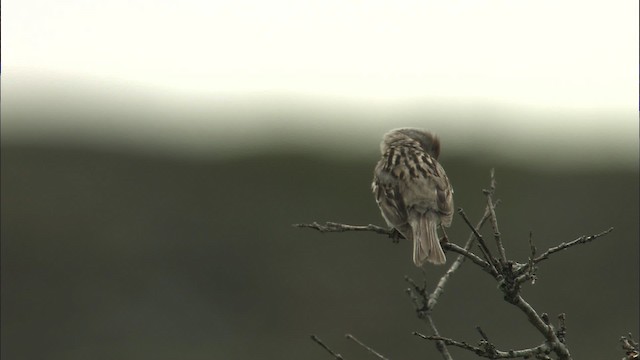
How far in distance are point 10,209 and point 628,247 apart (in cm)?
1032

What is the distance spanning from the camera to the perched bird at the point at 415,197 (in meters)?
7.96

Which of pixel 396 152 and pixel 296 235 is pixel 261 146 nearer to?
pixel 296 235

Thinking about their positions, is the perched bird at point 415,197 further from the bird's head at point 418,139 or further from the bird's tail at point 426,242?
the bird's head at point 418,139

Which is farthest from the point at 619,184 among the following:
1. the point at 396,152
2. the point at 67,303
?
the point at 396,152

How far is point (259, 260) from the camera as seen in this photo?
20.5 meters

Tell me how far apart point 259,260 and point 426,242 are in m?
12.7

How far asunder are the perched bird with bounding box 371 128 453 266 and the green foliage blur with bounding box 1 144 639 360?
7.87 m

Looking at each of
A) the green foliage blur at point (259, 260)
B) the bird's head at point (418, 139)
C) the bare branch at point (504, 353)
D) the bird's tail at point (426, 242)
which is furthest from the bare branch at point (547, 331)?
the green foliage blur at point (259, 260)

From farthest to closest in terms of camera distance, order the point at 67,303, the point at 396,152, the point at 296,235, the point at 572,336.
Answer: the point at 296,235
the point at 67,303
the point at 572,336
the point at 396,152

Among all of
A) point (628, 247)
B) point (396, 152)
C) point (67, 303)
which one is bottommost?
point (67, 303)

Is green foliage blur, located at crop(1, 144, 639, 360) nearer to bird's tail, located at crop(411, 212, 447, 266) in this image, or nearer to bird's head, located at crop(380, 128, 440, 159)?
bird's head, located at crop(380, 128, 440, 159)

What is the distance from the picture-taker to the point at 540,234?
66.8 feet

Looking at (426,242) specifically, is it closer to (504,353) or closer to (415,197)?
(415,197)

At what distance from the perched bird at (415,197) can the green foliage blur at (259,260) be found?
787 cm
